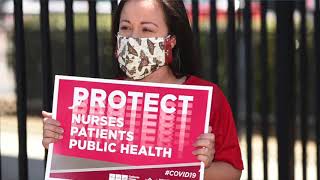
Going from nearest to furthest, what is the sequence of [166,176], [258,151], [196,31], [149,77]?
[166,176]
[149,77]
[196,31]
[258,151]

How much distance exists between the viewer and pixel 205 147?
2.52m

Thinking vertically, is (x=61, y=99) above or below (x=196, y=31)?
below

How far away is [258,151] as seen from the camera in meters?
8.99

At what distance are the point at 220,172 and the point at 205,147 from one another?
0.50 feet

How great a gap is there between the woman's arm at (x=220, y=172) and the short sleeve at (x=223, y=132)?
0.02 meters

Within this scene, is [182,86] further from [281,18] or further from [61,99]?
[281,18]

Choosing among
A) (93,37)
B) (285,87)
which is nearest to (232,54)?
(285,87)

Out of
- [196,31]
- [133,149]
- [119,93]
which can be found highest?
[196,31]

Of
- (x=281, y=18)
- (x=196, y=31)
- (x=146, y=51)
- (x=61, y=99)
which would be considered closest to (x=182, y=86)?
(x=146, y=51)

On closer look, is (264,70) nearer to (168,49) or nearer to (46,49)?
(46,49)

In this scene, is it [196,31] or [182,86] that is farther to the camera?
[196,31]

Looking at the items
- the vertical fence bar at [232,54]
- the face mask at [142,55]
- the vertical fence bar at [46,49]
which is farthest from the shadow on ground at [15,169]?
the face mask at [142,55]

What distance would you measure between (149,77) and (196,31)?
114 cm

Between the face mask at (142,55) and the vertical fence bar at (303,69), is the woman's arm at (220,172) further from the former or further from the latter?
the vertical fence bar at (303,69)
